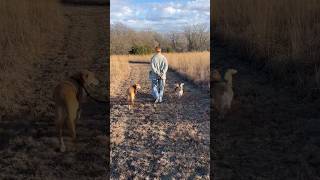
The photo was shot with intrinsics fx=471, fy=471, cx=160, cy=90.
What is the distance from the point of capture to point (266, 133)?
17.6ft

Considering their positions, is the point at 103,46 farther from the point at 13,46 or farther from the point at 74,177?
the point at 74,177

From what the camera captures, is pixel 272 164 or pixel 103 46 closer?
pixel 272 164

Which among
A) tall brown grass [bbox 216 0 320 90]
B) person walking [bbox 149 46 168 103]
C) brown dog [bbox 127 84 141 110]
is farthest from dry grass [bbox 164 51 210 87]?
person walking [bbox 149 46 168 103]

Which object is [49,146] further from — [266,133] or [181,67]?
[181,67]

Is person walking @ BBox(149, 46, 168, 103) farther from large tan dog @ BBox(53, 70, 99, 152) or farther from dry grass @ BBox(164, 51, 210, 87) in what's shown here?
dry grass @ BBox(164, 51, 210, 87)

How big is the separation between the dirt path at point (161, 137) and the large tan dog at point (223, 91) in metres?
0.34

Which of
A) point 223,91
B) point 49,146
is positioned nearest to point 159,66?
point 223,91

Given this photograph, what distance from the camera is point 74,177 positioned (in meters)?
4.05

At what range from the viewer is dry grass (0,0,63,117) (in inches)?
269

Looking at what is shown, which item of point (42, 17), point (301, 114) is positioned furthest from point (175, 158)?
point (42, 17)

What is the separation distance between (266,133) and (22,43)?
5.73 meters

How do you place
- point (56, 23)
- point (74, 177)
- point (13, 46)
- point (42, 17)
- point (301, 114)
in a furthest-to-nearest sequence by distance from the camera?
point (56, 23)
point (42, 17)
point (13, 46)
point (301, 114)
point (74, 177)

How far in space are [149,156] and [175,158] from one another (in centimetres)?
27

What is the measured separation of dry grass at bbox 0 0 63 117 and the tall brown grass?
12.2 feet
